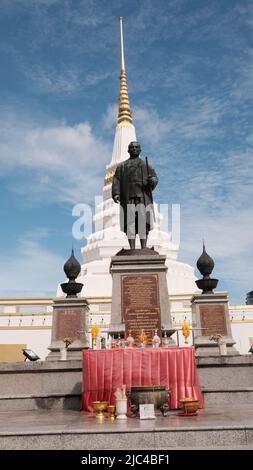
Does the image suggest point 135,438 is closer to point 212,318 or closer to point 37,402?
point 37,402

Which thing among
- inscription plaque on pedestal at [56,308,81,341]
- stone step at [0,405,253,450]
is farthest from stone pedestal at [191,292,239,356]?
stone step at [0,405,253,450]

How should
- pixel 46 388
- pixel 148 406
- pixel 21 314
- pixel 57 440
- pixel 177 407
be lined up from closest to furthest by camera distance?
pixel 57 440, pixel 148 406, pixel 177 407, pixel 46 388, pixel 21 314

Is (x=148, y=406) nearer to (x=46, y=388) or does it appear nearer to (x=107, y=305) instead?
(x=46, y=388)

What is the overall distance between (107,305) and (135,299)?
35.9 ft

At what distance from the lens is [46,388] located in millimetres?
10422

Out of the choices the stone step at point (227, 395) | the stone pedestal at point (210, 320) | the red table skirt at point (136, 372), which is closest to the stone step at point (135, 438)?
the red table skirt at point (136, 372)

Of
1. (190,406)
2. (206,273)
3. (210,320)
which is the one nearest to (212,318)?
(210,320)

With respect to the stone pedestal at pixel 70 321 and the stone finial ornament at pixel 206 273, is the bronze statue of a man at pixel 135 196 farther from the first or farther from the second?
the stone pedestal at pixel 70 321

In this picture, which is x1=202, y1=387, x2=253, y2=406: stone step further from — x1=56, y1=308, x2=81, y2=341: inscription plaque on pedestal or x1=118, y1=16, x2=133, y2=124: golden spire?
x1=118, y1=16, x2=133, y2=124: golden spire

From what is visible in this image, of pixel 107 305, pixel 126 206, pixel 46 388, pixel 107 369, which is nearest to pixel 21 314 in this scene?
pixel 107 305

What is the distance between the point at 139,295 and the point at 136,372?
3342 mm

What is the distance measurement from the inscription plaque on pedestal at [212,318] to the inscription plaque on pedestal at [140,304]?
3621mm

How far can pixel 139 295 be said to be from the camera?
12297 millimetres

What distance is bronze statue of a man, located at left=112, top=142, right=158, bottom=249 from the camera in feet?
45.6
